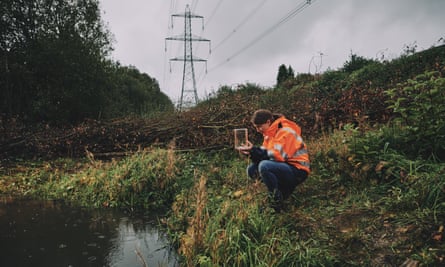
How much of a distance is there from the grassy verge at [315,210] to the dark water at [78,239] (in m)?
0.35

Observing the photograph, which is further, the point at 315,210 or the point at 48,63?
the point at 48,63

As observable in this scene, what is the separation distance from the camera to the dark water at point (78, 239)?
3.49m

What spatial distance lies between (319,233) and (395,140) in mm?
2206

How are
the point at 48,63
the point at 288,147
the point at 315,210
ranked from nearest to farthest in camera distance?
1. the point at 288,147
2. the point at 315,210
3. the point at 48,63

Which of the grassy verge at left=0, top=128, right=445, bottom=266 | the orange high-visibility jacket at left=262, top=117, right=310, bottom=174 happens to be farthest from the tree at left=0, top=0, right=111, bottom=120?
the orange high-visibility jacket at left=262, top=117, right=310, bottom=174

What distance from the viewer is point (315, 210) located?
393cm

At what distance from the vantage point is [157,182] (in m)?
5.71

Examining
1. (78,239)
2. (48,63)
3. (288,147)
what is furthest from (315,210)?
(48,63)

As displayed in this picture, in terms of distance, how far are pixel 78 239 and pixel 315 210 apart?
3.26 m

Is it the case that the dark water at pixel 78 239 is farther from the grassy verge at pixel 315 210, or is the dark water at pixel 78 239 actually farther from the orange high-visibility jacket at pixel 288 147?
the orange high-visibility jacket at pixel 288 147

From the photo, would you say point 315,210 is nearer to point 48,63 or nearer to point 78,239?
point 78,239

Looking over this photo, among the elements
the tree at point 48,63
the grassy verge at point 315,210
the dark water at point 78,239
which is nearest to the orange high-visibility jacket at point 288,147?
the grassy verge at point 315,210

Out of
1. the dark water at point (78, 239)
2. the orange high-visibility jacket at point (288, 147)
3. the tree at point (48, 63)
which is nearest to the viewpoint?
the dark water at point (78, 239)

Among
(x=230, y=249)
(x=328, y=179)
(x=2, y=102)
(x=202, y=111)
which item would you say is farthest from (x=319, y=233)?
(x=2, y=102)
